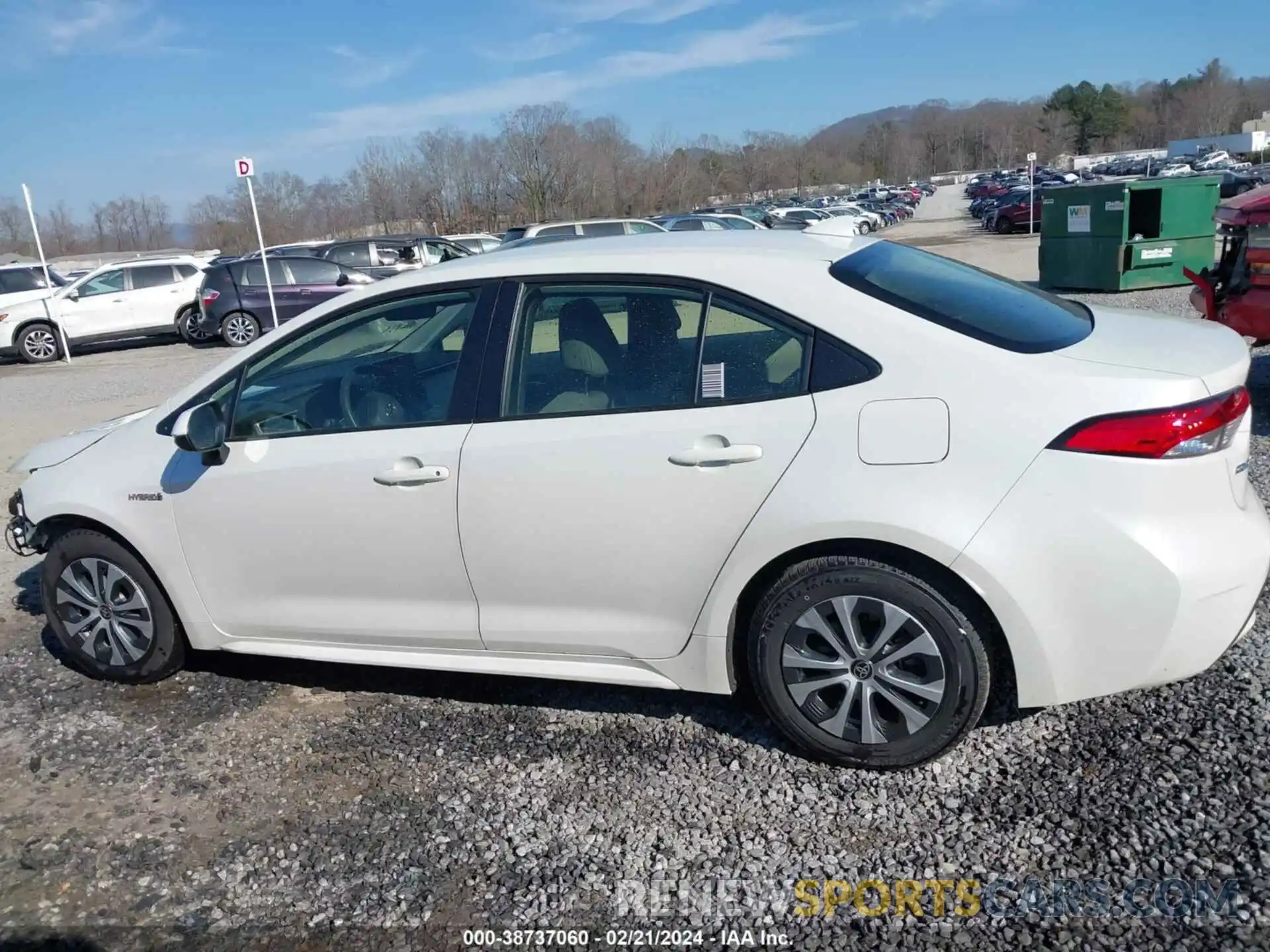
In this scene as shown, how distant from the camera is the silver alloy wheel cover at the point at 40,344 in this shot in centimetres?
1856

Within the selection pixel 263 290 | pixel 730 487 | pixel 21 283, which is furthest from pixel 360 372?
pixel 21 283

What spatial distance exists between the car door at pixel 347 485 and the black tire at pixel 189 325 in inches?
666

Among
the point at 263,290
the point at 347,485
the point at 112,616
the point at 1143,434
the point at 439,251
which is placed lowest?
the point at 112,616

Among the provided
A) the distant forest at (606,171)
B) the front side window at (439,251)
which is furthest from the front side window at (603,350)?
the distant forest at (606,171)

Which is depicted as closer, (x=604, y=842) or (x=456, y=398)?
(x=604, y=842)

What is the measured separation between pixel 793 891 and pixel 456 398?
189 cm

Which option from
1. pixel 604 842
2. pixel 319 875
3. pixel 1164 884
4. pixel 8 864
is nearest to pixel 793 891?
pixel 604 842

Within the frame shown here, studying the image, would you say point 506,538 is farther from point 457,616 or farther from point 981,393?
point 981,393

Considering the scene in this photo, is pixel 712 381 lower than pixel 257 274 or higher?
higher

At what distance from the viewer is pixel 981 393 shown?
287 centimetres

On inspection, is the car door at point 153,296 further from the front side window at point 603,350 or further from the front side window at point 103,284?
the front side window at point 603,350

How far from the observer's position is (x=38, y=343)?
1870 centimetres

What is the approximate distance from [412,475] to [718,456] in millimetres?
1068

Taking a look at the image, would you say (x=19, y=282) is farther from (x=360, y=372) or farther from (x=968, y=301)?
(x=968, y=301)
